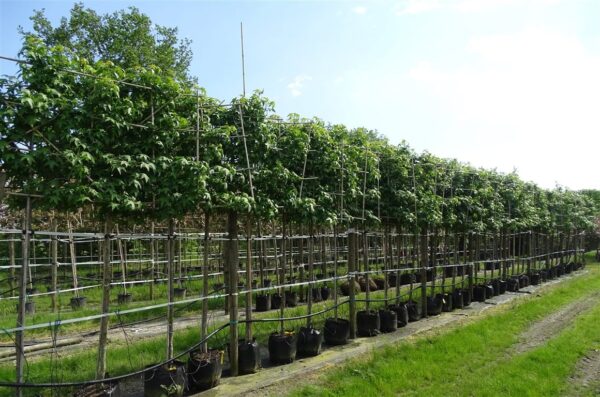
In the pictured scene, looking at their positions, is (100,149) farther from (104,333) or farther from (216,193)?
(104,333)

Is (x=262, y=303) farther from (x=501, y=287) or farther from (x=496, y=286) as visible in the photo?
(x=501, y=287)

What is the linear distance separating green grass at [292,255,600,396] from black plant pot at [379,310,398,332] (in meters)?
0.75

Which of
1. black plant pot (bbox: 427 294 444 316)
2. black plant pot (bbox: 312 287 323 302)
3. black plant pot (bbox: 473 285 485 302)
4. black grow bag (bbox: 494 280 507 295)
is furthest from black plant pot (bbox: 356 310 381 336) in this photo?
black grow bag (bbox: 494 280 507 295)

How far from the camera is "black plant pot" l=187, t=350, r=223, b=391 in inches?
231

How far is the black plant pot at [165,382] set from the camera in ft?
17.7

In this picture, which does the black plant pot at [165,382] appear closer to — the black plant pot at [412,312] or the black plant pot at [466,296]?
the black plant pot at [412,312]

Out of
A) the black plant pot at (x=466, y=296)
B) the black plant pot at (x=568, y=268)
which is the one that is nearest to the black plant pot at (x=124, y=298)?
the black plant pot at (x=466, y=296)

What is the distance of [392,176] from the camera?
33.1ft

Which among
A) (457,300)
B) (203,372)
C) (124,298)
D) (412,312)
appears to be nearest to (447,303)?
(457,300)

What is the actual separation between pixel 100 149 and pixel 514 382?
6.21 meters

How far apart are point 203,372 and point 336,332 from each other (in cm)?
310

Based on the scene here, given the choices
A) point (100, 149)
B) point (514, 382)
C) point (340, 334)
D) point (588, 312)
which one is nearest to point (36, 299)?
point (340, 334)

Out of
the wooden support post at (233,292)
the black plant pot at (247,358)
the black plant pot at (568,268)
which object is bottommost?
the black plant pot at (568,268)

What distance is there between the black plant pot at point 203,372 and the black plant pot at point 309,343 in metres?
1.84
